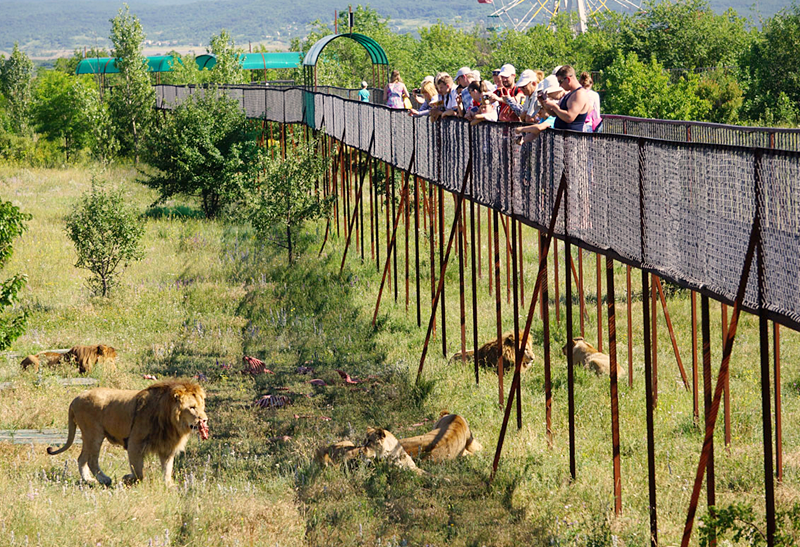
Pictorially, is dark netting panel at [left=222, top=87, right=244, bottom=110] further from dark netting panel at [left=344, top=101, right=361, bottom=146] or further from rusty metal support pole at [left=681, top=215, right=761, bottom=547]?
rusty metal support pole at [left=681, top=215, right=761, bottom=547]

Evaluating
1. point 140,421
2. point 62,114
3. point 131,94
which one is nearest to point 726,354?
point 140,421

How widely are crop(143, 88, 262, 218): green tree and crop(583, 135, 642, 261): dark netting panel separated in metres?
22.0

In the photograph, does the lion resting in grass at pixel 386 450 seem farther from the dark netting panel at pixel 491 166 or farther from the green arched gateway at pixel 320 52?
the green arched gateway at pixel 320 52

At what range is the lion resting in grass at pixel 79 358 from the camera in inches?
573

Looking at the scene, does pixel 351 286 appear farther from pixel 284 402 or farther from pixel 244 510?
pixel 244 510

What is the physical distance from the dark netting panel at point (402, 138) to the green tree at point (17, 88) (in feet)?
152

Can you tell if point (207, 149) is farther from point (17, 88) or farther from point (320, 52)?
point (17, 88)

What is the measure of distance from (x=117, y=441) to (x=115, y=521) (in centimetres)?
166

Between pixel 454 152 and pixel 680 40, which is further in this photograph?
pixel 680 40

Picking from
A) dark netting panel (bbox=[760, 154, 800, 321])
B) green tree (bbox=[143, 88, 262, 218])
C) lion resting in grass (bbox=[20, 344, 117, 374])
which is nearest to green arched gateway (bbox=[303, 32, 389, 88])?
green tree (bbox=[143, 88, 262, 218])

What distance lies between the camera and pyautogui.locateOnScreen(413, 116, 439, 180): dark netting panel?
15.5 metres

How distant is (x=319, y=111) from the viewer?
1046 inches

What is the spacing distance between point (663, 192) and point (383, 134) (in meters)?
11.6

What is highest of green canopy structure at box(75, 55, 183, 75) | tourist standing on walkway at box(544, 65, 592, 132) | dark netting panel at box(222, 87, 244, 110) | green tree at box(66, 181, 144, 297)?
green canopy structure at box(75, 55, 183, 75)
